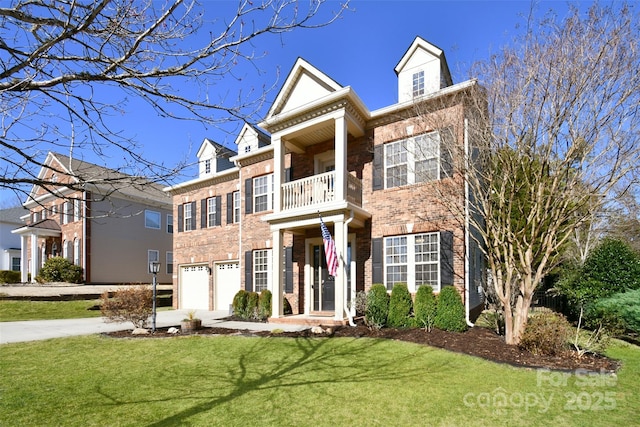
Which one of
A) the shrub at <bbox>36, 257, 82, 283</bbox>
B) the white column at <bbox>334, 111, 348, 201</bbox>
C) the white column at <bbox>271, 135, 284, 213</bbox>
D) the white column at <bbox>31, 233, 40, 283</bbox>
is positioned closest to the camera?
the white column at <bbox>334, 111, 348, 201</bbox>

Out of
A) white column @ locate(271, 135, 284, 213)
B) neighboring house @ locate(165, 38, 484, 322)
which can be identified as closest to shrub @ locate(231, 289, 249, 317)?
neighboring house @ locate(165, 38, 484, 322)

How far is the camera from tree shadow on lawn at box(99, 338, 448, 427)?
5.10 m

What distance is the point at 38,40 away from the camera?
3041mm

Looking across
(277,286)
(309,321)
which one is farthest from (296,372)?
(277,286)

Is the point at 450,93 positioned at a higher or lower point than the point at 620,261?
higher

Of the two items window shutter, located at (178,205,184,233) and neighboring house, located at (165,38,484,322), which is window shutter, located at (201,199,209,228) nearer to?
window shutter, located at (178,205,184,233)

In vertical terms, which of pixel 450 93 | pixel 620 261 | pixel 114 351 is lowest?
pixel 114 351

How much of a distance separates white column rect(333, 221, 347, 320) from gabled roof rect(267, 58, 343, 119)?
14.6 feet

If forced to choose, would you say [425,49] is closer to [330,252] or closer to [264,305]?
[330,252]

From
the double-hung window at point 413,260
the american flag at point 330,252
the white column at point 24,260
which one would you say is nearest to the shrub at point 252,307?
the american flag at point 330,252

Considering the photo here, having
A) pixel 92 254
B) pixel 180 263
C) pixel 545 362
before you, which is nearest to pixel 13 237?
pixel 92 254

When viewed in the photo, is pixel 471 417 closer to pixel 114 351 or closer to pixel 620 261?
pixel 114 351

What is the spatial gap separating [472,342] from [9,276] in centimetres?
3271

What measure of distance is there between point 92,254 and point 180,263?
1051 cm
